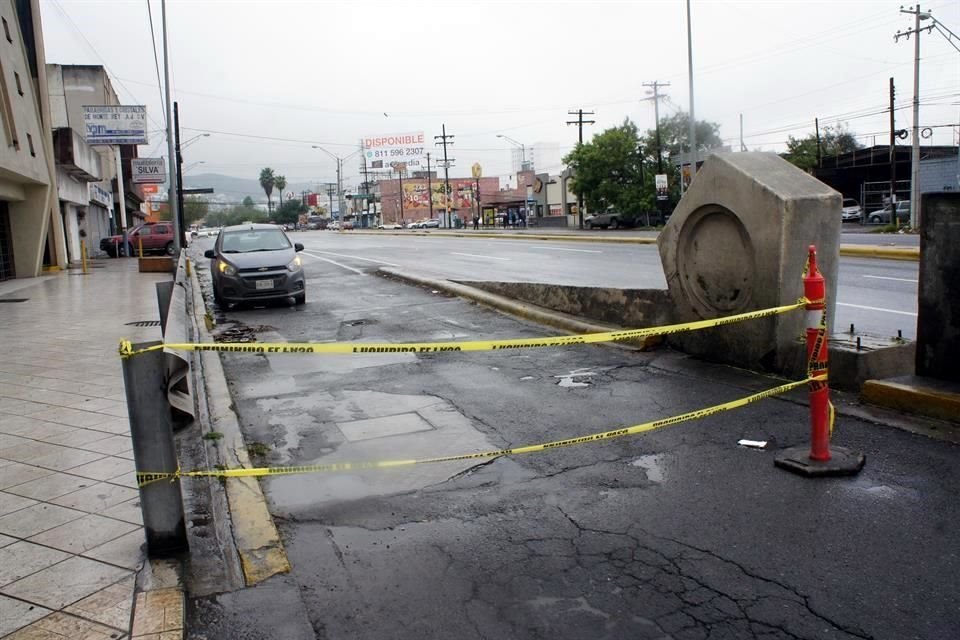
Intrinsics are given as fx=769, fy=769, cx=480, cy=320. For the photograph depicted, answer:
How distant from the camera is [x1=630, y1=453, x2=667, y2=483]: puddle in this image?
497 centimetres

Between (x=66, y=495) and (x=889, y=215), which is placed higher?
(x=889, y=215)

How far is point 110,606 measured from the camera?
3.41 meters

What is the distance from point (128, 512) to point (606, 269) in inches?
644

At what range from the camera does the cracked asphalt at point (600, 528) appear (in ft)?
11.0

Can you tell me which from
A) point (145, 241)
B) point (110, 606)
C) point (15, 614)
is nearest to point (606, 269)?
point (110, 606)

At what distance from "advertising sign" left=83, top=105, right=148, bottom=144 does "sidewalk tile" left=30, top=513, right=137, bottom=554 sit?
Answer: 110ft

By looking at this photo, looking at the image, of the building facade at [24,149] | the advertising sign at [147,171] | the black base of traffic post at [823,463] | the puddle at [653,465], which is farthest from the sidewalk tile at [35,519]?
the advertising sign at [147,171]

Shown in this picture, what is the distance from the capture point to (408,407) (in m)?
6.83

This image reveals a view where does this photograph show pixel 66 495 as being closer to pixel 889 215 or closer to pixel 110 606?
pixel 110 606

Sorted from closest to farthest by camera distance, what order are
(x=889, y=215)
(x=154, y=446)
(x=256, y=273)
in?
(x=154, y=446)
(x=256, y=273)
(x=889, y=215)

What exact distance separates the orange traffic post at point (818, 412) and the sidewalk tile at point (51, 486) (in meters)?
4.53

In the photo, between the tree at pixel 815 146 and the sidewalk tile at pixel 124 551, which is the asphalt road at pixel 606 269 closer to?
the sidewalk tile at pixel 124 551

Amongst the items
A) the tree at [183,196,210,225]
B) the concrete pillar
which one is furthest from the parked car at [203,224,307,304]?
the tree at [183,196,210,225]

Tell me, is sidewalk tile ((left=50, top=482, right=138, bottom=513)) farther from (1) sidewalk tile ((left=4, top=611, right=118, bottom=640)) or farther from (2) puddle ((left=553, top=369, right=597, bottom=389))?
(2) puddle ((left=553, top=369, right=597, bottom=389))
